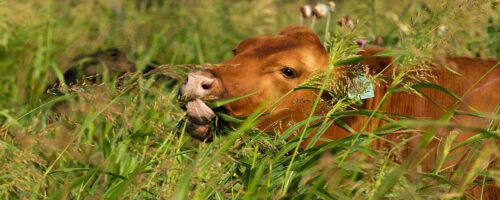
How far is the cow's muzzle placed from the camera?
7.93ft

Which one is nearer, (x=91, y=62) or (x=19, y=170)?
(x=19, y=170)

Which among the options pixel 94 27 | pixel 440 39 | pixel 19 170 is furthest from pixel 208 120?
pixel 94 27

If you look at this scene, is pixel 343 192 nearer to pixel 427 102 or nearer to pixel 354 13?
pixel 427 102

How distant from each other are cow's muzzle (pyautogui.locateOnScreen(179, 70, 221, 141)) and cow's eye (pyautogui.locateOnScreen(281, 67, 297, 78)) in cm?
38

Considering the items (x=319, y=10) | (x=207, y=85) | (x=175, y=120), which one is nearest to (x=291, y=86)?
(x=207, y=85)

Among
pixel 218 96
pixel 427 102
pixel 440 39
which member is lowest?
pixel 427 102

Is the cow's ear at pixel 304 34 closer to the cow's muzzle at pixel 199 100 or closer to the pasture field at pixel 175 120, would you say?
the pasture field at pixel 175 120

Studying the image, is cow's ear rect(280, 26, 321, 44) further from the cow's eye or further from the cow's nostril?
the cow's nostril

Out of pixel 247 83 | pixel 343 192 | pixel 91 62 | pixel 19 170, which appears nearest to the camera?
pixel 343 192

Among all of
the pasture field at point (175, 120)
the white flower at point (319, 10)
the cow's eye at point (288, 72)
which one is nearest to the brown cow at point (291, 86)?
the cow's eye at point (288, 72)

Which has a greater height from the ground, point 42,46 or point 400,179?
point 400,179

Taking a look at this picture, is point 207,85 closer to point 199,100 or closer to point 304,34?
point 199,100

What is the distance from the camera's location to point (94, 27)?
6488mm

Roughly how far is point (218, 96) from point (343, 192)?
0.91 m
